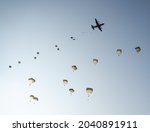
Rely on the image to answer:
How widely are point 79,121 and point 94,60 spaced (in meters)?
16.8

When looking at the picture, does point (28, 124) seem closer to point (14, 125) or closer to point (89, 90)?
point (14, 125)

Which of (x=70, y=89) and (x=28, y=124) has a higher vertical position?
(x=70, y=89)

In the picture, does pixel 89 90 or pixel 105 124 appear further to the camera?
pixel 89 90

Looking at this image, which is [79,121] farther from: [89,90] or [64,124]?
[89,90]

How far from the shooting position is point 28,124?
73.0ft

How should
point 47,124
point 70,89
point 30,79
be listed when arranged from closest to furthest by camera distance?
point 47,124, point 30,79, point 70,89

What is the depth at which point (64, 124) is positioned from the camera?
22359 millimetres

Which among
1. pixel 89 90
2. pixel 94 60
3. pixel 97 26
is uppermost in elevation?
pixel 97 26

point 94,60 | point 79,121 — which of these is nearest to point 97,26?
point 94,60

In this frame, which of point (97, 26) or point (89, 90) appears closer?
point (89, 90)

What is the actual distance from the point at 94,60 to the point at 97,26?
4.39 metres

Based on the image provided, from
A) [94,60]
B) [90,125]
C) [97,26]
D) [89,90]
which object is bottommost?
[90,125]

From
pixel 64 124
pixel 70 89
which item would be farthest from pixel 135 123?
pixel 70 89

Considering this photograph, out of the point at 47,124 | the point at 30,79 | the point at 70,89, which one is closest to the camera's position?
the point at 47,124
